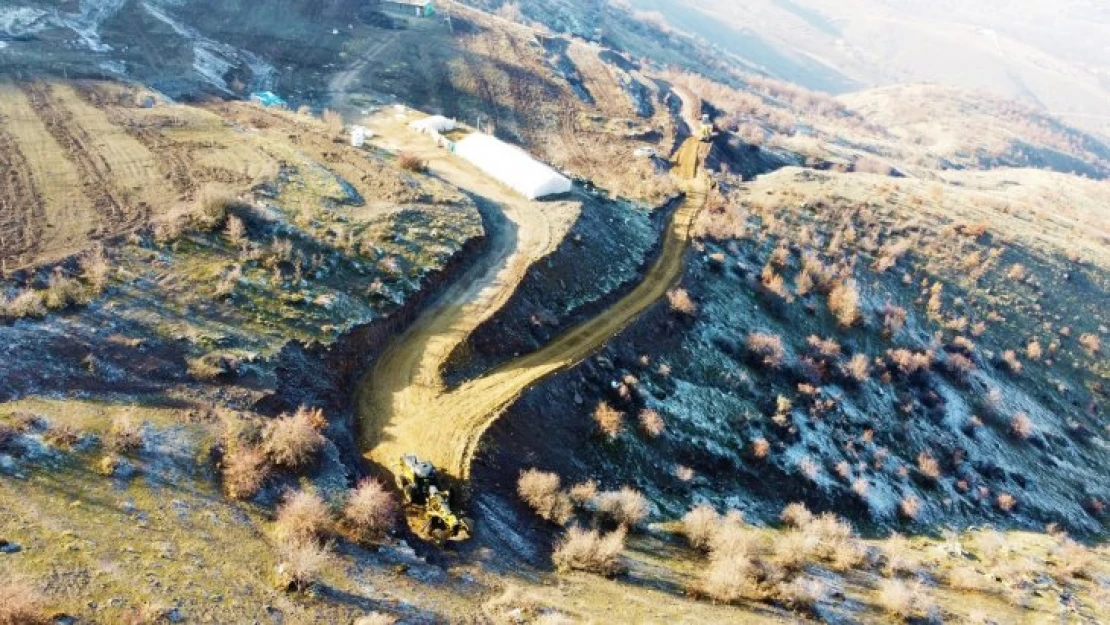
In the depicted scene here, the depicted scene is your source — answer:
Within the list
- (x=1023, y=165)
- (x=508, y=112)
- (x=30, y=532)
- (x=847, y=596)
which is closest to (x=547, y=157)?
(x=508, y=112)

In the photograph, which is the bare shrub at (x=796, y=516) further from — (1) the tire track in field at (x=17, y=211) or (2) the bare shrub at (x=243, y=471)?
(1) the tire track in field at (x=17, y=211)

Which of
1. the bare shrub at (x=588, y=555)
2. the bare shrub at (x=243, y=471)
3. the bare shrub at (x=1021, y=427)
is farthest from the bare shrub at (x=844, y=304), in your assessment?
the bare shrub at (x=243, y=471)

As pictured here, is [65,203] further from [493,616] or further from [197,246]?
[493,616]

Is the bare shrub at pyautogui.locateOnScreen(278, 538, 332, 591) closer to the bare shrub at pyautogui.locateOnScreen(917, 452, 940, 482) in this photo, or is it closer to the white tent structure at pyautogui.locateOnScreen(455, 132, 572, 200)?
the white tent structure at pyautogui.locateOnScreen(455, 132, 572, 200)

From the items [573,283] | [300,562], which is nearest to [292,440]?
[300,562]

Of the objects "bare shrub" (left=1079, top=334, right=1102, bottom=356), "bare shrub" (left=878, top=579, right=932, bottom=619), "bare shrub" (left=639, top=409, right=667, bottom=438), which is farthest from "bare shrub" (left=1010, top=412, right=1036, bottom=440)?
"bare shrub" (left=639, top=409, right=667, bottom=438)
